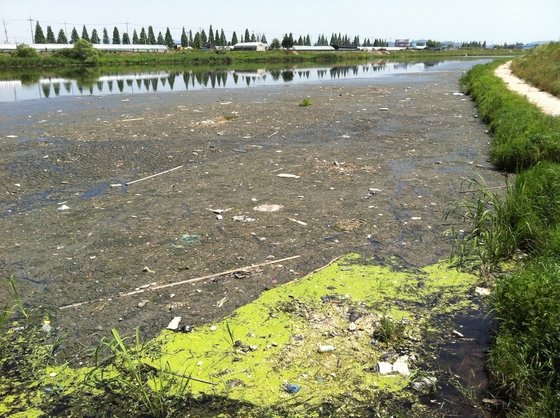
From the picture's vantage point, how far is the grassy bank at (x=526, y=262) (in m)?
2.47

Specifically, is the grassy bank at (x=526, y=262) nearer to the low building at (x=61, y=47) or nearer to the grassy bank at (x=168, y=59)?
the grassy bank at (x=168, y=59)

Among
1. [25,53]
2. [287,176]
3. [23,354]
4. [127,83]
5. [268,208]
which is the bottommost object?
[23,354]

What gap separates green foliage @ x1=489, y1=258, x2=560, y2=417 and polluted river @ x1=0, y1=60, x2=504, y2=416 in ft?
0.61

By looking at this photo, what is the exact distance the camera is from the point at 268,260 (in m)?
4.20

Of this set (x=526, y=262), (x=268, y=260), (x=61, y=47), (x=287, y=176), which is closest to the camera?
(x=526, y=262)

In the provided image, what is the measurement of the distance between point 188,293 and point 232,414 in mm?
1347

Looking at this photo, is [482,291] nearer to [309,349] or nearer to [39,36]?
[309,349]

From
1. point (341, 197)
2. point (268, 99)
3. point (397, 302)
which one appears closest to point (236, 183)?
point (341, 197)

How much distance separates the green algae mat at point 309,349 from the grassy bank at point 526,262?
466 millimetres

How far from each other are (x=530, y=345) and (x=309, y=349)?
Result: 4.42 ft

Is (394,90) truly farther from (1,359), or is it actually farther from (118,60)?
(118,60)

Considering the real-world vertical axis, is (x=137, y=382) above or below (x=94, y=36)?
below

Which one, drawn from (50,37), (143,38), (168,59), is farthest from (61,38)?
(168,59)

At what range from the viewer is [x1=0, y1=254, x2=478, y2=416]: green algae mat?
8.61 ft
